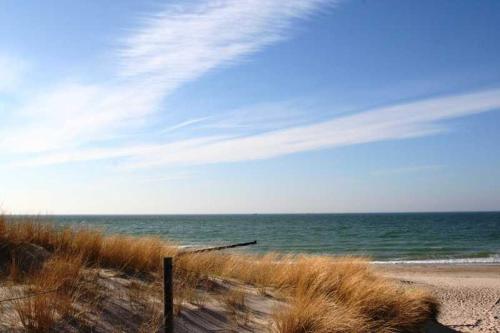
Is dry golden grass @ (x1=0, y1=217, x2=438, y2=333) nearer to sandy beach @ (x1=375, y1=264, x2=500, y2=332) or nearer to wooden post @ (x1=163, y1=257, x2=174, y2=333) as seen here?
wooden post @ (x1=163, y1=257, x2=174, y2=333)

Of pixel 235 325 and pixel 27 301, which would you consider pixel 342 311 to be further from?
pixel 27 301

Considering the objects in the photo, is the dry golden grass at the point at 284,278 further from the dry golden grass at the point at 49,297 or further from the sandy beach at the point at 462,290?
the sandy beach at the point at 462,290

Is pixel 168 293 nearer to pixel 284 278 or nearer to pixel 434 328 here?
pixel 284 278

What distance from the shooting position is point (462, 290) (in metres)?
18.6

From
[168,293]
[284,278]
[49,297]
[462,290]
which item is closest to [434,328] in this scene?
[284,278]

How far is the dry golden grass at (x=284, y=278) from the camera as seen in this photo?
646 cm

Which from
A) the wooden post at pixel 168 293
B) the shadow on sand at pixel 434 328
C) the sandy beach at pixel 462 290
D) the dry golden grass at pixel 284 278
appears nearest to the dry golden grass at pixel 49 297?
the dry golden grass at pixel 284 278

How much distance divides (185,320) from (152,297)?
2.01ft

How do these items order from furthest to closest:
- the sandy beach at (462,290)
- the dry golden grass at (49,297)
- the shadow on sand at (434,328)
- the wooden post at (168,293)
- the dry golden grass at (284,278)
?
the sandy beach at (462,290)
the shadow on sand at (434,328)
the dry golden grass at (284,278)
the wooden post at (168,293)
the dry golden grass at (49,297)

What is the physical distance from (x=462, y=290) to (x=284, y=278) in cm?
1194

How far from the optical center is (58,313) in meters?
5.29

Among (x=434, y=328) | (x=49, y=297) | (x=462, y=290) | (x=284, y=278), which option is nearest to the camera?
(x=49, y=297)

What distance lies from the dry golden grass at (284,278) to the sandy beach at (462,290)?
10.5ft

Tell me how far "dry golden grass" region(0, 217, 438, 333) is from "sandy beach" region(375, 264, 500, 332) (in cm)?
319
